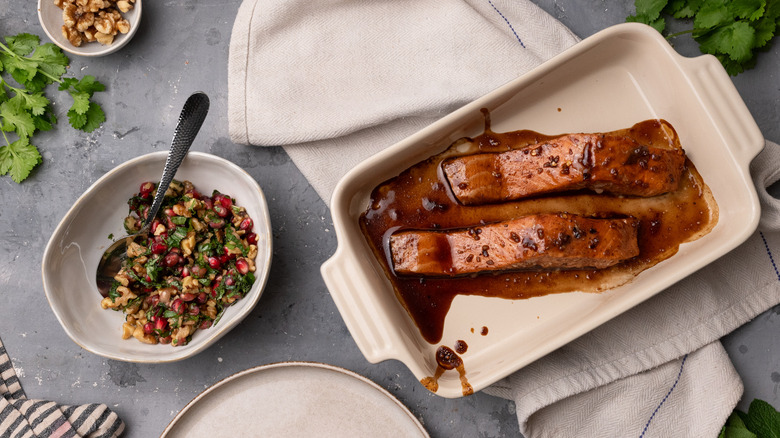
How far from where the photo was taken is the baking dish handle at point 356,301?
2680mm

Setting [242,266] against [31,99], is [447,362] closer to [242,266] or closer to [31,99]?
[242,266]

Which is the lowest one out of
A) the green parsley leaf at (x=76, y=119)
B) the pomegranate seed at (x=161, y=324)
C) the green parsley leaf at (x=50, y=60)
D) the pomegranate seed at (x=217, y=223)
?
the pomegranate seed at (x=161, y=324)

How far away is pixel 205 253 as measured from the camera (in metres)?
3.02

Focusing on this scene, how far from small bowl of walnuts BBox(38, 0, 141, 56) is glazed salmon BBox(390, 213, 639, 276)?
197 centimetres

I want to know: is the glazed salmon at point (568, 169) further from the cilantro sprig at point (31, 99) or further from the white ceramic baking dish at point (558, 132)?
the cilantro sprig at point (31, 99)

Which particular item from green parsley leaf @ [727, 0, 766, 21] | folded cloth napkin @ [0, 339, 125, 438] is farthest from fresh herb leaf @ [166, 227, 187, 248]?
green parsley leaf @ [727, 0, 766, 21]

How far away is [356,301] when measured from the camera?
8.89 feet

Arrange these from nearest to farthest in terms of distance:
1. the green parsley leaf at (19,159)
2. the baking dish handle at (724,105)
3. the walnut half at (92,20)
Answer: the baking dish handle at (724,105) < the walnut half at (92,20) < the green parsley leaf at (19,159)

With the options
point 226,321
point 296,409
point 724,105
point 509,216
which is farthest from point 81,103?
point 724,105

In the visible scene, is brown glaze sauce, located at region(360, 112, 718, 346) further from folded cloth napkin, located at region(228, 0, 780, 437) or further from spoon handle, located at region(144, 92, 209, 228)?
spoon handle, located at region(144, 92, 209, 228)

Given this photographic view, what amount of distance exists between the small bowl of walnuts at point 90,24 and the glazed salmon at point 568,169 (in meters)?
2.01

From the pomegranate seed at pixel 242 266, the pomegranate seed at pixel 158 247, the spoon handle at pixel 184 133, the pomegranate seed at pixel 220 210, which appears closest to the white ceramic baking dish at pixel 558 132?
the pomegranate seed at pixel 242 266

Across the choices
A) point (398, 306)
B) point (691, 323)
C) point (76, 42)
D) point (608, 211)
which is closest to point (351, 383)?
point (398, 306)

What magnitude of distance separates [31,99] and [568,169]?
3064mm
